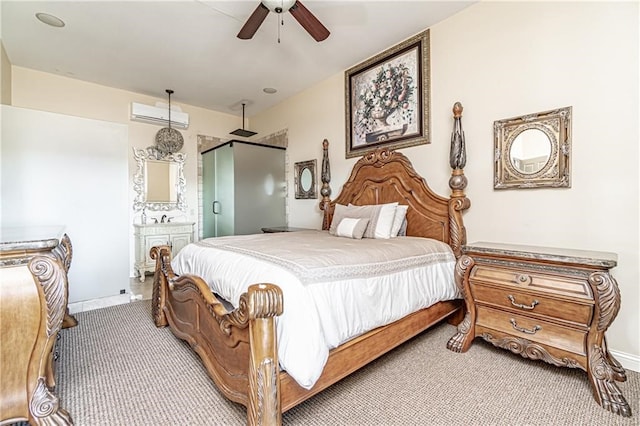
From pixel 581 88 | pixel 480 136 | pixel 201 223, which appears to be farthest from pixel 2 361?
pixel 201 223

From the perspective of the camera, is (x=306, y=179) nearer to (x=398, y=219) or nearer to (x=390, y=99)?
(x=390, y=99)

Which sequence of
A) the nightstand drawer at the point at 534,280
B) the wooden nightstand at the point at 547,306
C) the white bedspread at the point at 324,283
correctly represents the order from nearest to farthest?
the white bedspread at the point at 324,283, the wooden nightstand at the point at 547,306, the nightstand drawer at the point at 534,280

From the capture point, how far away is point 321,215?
14.1 ft

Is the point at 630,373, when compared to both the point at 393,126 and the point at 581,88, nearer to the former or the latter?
the point at 581,88

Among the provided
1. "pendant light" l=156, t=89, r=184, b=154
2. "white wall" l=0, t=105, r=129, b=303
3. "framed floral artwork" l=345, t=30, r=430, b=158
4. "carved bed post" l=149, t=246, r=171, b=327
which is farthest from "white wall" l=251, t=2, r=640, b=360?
"pendant light" l=156, t=89, r=184, b=154

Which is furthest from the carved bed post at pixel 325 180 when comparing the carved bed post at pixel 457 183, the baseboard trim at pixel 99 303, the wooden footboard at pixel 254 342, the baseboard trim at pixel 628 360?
the baseboard trim at pixel 628 360

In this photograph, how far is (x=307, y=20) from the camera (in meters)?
2.18

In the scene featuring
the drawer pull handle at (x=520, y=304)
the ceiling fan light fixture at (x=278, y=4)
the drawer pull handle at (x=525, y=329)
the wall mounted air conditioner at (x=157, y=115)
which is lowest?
the drawer pull handle at (x=525, y=329)

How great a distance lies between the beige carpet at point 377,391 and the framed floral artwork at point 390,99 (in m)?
2.10

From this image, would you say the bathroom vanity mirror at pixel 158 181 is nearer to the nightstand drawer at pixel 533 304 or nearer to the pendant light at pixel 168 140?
the pendant light at pixel 168 140

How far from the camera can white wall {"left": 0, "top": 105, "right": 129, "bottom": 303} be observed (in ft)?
9.78

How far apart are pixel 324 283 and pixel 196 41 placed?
3.10 m

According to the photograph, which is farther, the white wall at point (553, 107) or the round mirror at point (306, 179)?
the round mirror at point (306, 179)

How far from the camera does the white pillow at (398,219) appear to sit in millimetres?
2869
